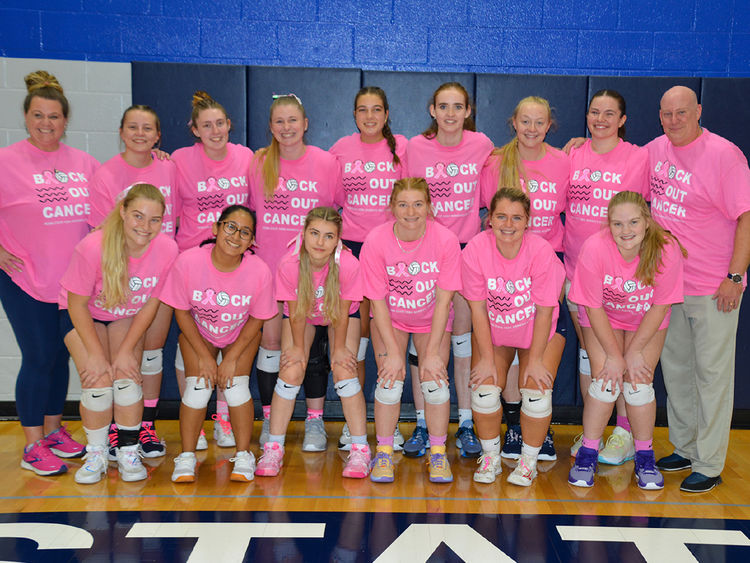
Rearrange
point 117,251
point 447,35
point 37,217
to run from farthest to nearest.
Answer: point 447,35 → point 37,217 → point 117,251

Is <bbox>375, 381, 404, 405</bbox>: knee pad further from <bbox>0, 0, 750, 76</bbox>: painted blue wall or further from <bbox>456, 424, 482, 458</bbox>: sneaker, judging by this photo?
<bbox>0, 0, 750, 76</bbox>: painted blue wall

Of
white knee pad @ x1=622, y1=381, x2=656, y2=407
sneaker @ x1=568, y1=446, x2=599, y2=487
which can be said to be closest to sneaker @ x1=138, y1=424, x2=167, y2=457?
sneaker @ x1=568, y1=446, x2=599, y2=487

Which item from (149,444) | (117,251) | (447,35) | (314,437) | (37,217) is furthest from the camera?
(447,35)

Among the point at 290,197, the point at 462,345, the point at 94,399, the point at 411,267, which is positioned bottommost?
the point at 94,399

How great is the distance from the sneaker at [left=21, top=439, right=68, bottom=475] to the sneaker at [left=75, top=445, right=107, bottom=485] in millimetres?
127

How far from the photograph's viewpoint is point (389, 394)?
3227 millimetres

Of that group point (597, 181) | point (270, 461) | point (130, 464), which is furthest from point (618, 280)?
point (130, 464)

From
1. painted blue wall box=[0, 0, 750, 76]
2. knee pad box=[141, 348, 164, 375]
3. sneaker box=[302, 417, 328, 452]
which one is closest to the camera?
knee pad box=[141, 348, 164, 375]

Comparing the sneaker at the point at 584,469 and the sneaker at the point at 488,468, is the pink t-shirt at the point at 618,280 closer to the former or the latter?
the sneaker at the point at 584,469

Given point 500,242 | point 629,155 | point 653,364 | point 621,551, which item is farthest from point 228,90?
point 621,551

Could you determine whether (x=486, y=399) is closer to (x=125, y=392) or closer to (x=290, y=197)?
(x=290, y=197)

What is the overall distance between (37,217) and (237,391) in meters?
1.20

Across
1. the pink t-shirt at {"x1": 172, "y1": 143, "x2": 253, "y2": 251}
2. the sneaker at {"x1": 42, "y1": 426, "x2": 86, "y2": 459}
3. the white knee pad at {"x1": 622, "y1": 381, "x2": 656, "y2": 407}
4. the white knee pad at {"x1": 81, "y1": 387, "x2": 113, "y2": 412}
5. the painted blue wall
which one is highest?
the painted blue wall

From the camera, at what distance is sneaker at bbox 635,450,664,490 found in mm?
3154
